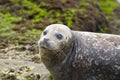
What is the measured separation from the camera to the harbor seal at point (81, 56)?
7.66 m

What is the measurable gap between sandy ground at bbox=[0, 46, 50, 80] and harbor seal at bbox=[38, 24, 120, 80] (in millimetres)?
809

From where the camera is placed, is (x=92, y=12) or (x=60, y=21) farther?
(x=92, y=12)

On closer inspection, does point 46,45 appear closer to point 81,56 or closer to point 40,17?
point 81,56

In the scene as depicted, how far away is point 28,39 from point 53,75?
3944mm

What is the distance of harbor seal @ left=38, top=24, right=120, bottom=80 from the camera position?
7.66m

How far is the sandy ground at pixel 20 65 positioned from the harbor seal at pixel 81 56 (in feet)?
2.66

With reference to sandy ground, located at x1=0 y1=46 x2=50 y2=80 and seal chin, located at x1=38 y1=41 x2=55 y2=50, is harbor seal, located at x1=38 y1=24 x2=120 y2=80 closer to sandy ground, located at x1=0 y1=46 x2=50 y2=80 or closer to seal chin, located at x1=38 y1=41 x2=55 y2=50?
seal chin, located at x1=38 y1=41 x2=55 y2=50

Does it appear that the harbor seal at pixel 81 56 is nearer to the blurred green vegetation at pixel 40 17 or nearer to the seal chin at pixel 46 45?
the seal chin at pixel 46 45

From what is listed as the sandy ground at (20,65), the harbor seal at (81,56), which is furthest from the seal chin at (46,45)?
the sandy ground at (20,65)

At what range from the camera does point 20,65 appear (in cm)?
913

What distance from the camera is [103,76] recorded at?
7.87m

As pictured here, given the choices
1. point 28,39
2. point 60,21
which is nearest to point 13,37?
point 28,39

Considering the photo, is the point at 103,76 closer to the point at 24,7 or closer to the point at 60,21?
the point at 60,21

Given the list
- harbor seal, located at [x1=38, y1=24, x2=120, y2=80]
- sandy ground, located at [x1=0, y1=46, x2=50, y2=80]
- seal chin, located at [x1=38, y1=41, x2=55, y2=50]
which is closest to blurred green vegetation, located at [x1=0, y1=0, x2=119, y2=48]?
sandy ground, located at [x1=0, y1=46, x2=50, y2=80]
